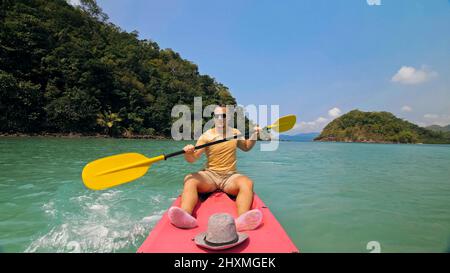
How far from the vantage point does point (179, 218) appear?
219 cm

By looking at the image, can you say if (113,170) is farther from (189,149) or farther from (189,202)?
(189,202)

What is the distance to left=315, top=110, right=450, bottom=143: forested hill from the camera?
239 feet

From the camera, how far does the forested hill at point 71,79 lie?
19.8 m

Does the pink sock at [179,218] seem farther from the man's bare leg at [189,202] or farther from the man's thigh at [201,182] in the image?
the man's thigh at [201,182]

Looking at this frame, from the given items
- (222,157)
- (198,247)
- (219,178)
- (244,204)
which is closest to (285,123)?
(222,157)

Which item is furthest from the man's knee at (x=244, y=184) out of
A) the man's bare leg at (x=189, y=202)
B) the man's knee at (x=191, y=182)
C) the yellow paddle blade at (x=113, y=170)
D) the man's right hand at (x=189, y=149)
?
the yellow paddle blade at (x=113, y=170)

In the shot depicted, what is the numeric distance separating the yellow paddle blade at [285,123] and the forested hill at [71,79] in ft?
69.7

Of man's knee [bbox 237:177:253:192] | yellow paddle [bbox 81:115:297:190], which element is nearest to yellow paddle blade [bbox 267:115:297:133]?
yellow paddle [bbox 81:115:297:190]

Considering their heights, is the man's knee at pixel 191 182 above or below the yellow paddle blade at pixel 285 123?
below

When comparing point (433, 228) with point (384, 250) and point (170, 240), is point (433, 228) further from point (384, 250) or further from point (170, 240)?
point (170, 240)

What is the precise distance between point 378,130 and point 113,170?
85797mm

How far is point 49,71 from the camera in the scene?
22.4m

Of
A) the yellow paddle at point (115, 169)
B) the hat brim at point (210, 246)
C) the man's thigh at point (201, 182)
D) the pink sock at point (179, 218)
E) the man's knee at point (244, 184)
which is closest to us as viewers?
the hat brim at point (210, 246)

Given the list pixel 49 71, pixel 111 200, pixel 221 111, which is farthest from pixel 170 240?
pixel 49 71
